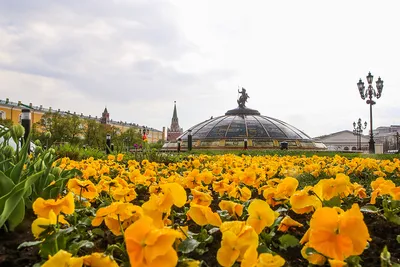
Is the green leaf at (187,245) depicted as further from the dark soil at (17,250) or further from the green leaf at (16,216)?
the green leaf at (16,216)

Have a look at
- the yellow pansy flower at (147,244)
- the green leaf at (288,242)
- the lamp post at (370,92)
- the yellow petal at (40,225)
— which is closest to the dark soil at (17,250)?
the yellow petal at (40,225)

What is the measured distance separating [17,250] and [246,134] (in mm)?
30728

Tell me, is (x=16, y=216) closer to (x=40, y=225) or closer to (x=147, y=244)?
(x=40, y=225)

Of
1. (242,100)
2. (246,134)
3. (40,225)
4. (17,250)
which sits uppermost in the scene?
(242,100)

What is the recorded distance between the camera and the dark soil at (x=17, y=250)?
50.0 inches

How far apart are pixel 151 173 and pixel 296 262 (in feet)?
5.41

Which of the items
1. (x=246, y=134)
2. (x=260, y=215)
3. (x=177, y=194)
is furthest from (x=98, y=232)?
(x=246, y=134)

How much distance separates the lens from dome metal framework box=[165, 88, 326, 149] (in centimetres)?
3055

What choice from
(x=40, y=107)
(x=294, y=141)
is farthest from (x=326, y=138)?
(x=40, y=107)

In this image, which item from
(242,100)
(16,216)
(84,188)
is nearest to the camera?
(16,216)

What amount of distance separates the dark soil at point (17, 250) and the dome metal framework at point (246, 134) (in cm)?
2785

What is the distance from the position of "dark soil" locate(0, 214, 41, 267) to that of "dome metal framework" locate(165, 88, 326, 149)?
2785cm

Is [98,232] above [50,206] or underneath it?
underneath

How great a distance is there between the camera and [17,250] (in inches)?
55.5
